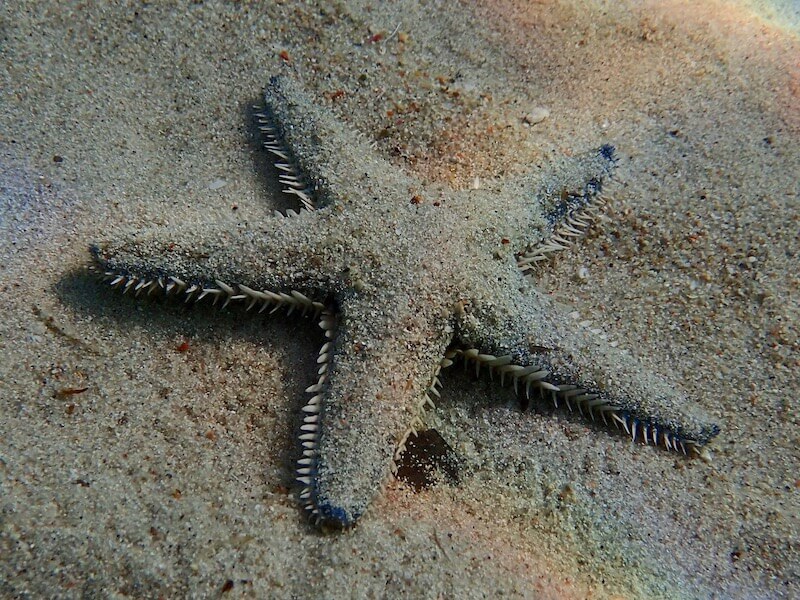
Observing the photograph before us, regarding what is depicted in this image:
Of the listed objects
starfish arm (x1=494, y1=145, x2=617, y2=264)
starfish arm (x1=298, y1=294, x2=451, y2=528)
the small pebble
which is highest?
the small pebble

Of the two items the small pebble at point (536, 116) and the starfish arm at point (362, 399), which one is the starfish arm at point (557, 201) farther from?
the starfish arm at point (362, 399)

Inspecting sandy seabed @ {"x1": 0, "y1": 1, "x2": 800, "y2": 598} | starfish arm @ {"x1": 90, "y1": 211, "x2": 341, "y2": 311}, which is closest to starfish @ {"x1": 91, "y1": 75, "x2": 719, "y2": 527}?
starfish arm @ {"x1": 90, "y1": 211, "x2": 341, "y2": 311}

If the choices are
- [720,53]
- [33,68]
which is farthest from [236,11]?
Answer: [720,53]

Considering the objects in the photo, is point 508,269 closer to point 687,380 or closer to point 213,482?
point 687,380

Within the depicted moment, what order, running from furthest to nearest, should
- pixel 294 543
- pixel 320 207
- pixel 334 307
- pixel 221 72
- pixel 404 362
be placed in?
pixel 221 72 → pixel 320 207 → pixel 334 307 → pixel 404 362 → pixel 294 543

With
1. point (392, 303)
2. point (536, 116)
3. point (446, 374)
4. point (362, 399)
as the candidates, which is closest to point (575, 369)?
point (446, 374)

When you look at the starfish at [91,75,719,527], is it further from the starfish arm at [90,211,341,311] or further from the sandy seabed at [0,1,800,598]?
the sandy seabed at [0,1,800,598]
